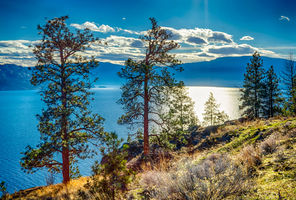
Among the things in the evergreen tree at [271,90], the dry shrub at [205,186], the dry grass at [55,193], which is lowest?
the dry grass at [55,193]

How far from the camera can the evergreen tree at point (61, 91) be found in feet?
39.0

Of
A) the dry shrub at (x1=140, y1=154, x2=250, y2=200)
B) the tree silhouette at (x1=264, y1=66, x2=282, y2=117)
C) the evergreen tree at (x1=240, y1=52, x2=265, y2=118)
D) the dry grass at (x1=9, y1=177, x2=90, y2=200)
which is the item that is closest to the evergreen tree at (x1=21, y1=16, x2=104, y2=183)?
the dry grass at (x1=9, y1=177, x2=90, y2=200)

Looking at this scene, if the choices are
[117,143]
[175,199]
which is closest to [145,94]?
[117,143]

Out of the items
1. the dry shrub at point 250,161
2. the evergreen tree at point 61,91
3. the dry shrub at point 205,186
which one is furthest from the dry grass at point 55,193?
the dry shrub at point 250,161

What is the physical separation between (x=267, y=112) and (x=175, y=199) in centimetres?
3868

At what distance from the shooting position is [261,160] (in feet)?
15.2

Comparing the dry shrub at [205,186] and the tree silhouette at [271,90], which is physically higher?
the tree silhouette at [271,90]

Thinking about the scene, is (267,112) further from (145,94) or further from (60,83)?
(60,83)

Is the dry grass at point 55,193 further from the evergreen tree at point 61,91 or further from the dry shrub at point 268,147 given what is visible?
the dry shrub at point 268,147

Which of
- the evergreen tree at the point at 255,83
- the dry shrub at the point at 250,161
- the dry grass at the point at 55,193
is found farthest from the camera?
the evergreen tree at the point at 255,83

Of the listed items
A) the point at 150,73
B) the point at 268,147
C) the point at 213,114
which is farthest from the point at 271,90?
the point at 268,147

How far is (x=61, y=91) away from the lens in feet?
42.0

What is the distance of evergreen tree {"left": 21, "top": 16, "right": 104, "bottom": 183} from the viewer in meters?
11.9

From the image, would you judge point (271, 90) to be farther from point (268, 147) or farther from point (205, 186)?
point (205, 186)
